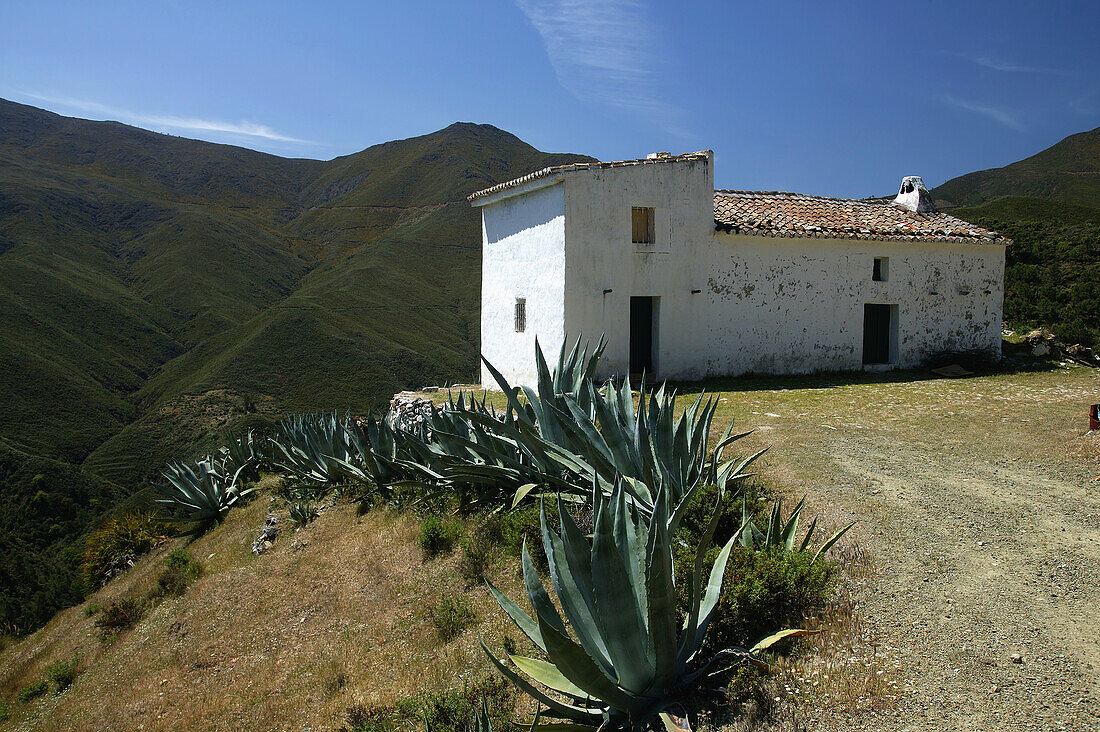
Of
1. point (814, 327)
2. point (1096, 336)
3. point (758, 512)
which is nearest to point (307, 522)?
point (758, 512)

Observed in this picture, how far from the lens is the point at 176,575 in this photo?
8352 mm

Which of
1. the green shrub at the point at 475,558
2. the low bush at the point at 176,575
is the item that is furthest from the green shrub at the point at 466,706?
the low bush at the point at 176,575

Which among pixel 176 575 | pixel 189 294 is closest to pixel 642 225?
pixel 176 575

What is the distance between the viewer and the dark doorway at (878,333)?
14.5 m

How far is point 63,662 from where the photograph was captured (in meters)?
7.14

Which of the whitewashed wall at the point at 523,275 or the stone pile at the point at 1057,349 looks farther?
the stone pile at the point at 1057,349

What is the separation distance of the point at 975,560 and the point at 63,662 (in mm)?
8541

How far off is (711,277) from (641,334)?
1.76 m

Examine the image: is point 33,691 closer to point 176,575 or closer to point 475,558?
point 176,575

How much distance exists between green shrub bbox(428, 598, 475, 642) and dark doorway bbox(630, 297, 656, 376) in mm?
8426

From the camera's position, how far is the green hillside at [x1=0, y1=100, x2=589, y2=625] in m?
29.3

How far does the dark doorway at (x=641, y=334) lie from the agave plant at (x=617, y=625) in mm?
9860

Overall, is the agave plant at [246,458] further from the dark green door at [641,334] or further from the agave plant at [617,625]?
the agave plant at [617,625]

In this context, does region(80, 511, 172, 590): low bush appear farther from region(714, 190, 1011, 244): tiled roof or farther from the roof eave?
region(714, 190, 1011, 244): tiled roof
